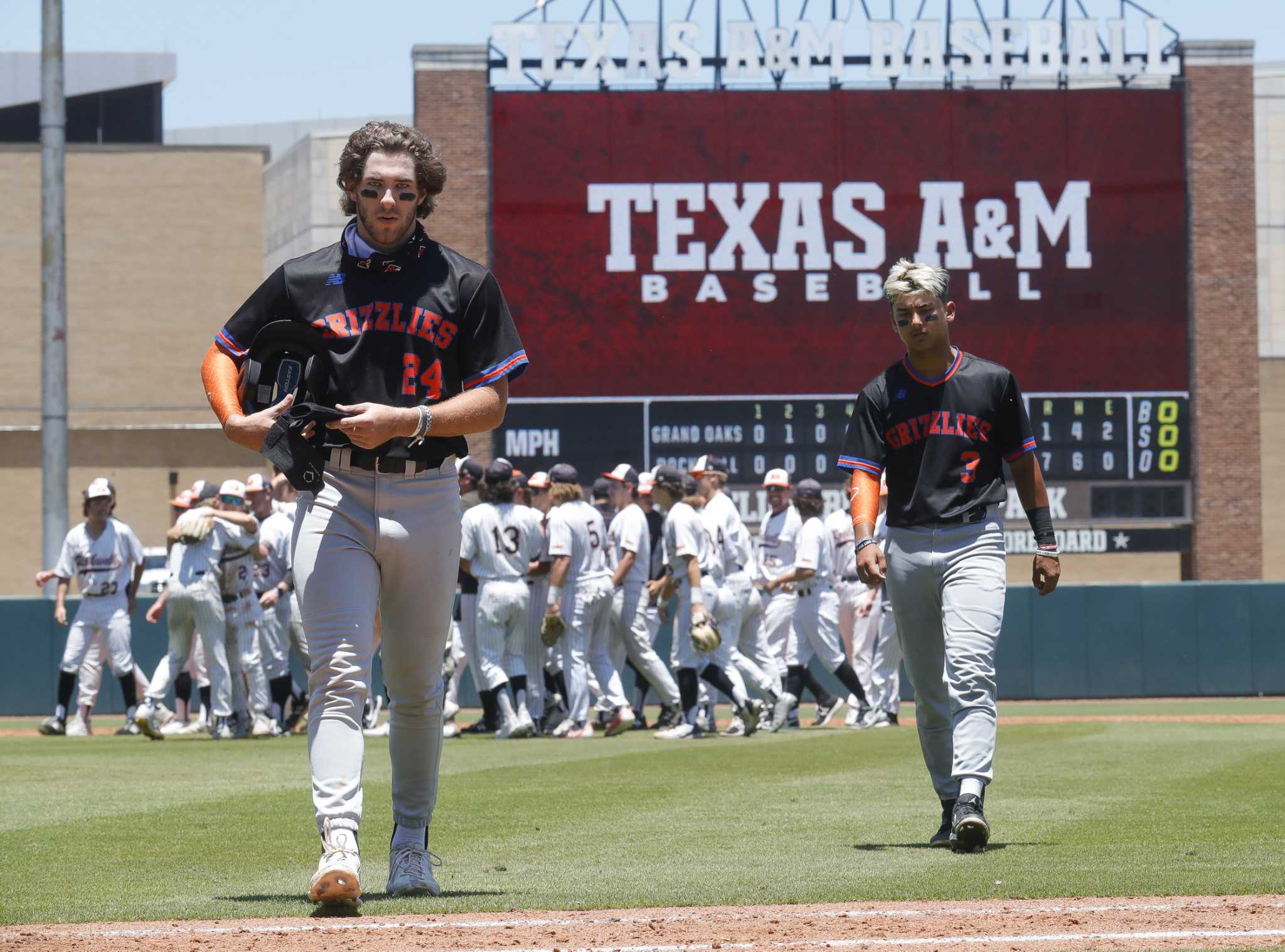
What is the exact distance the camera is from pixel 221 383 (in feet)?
16.5

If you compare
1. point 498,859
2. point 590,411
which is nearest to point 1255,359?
point 590,411

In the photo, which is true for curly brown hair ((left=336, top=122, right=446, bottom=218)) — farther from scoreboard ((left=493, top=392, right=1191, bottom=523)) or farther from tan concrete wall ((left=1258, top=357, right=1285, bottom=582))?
Answer: tan concrete wall ((left=1258, top=357, right=1285, bottom=582))

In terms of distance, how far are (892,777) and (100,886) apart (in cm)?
490

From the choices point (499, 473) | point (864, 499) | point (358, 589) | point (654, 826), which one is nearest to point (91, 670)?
point (499, 473)

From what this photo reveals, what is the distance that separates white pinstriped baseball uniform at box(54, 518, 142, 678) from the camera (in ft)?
47.7

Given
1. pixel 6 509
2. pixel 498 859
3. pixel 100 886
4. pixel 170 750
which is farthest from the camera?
pixel 6 509

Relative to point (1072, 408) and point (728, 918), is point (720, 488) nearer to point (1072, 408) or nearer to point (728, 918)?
point (1072, 408)

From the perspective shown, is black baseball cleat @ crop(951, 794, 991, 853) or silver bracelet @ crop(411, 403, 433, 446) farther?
black baseball cleat @ crop(951, 794, 991, 853)

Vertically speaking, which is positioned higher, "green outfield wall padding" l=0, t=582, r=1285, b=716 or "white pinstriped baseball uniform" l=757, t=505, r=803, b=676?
"white pinstriped baseball uniform" l=757, t=505, r=803, b=676

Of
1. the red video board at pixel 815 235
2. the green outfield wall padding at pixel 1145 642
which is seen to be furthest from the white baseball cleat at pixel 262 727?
the red video board at pixel 815 235

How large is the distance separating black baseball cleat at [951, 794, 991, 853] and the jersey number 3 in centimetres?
235

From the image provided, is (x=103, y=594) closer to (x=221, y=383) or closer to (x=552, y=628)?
(x=552, y=628)

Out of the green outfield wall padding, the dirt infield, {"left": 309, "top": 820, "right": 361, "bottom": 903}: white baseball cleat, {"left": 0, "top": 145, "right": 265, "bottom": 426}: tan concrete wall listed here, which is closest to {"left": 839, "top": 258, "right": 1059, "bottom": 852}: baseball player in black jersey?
the dirt infield

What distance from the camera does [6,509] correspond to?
32719mm
